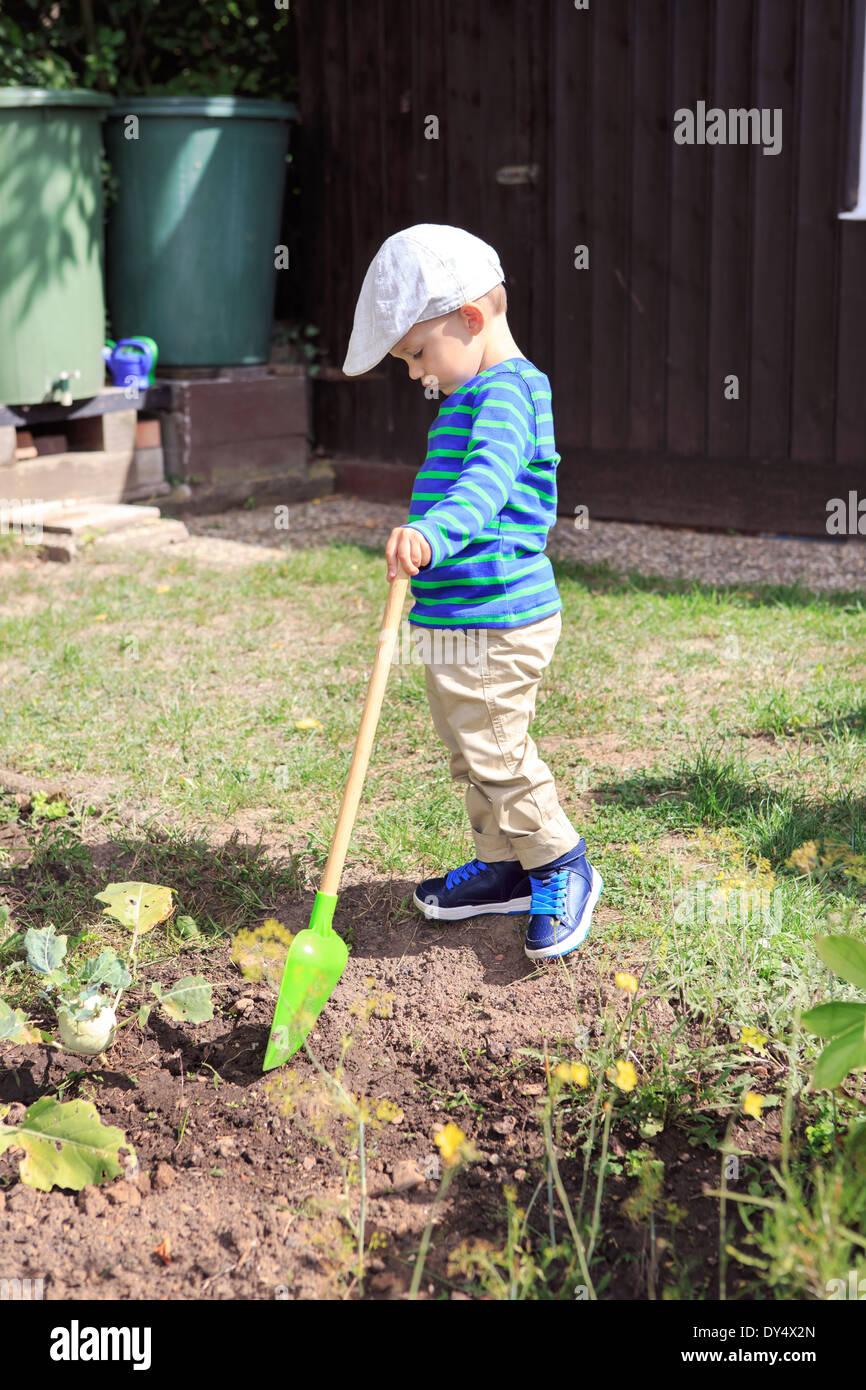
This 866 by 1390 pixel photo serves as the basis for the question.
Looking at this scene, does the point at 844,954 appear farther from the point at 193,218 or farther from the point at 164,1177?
the point at 193,218

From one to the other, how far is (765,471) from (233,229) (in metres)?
2.84

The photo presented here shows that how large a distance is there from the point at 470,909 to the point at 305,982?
0.56 metres

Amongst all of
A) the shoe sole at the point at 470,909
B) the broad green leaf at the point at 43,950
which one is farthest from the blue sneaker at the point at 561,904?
the broad green leaf at the point at 43,950

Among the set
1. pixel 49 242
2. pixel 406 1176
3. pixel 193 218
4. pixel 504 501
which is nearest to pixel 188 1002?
pixel 406 1176

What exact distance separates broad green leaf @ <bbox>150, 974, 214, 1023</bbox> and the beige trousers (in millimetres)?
636

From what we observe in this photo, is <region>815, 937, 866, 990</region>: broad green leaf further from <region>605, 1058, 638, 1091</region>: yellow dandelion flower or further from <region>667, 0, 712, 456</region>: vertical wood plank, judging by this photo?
<region>667, 0, 712, 456</region>: vertical wood plank

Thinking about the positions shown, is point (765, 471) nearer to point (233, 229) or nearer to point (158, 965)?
point (233, 229)

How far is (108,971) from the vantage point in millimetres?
2207

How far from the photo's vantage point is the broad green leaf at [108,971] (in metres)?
2.20

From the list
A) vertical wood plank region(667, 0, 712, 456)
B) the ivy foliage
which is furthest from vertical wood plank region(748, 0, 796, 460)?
the ivy foliage

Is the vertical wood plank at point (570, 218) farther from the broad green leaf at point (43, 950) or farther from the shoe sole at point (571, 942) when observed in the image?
the broad green leaf at point (43, 950)

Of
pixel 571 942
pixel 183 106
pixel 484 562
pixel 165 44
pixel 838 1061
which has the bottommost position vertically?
pixel 571 942

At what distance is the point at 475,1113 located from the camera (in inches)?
80.1

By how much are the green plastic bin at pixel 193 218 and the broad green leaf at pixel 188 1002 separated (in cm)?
497
